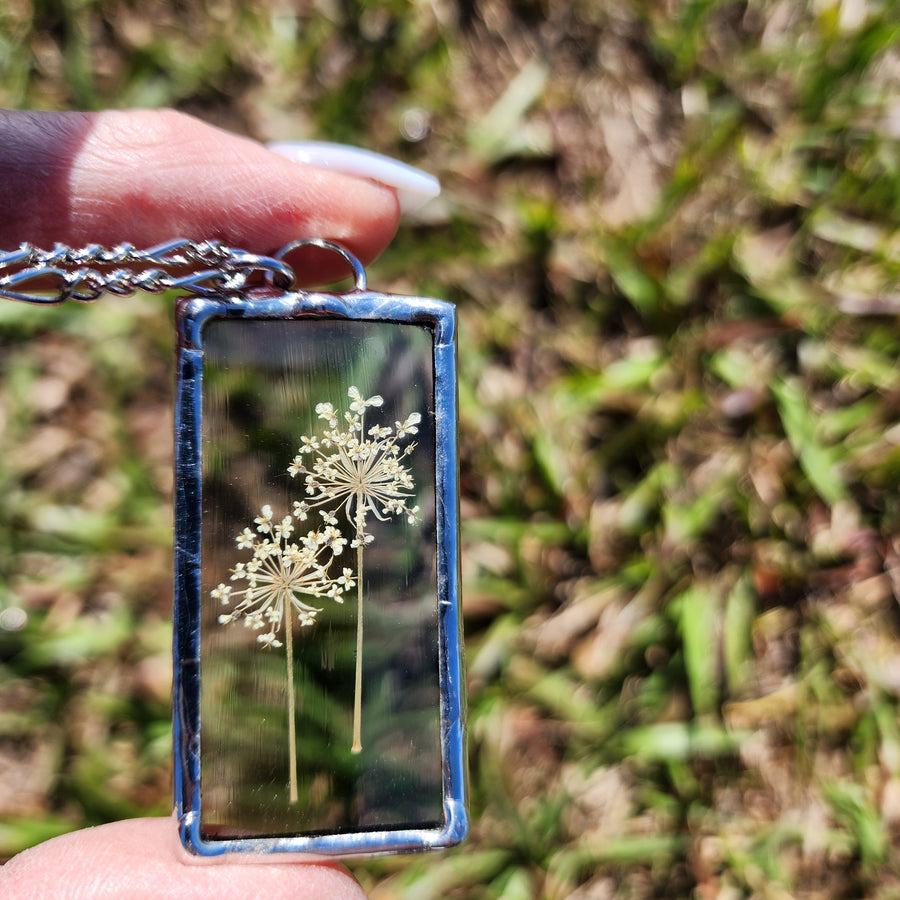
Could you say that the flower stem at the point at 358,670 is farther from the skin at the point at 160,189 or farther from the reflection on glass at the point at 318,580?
the skin at the point at 160,189

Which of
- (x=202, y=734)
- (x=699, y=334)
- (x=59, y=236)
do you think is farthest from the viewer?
(x=699, y=334)

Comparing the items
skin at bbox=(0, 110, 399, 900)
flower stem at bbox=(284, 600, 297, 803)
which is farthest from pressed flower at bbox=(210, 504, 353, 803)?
skin at bbox=(0, 110, 399, 900)

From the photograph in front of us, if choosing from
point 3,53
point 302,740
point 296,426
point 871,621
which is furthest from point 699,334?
point 3,53

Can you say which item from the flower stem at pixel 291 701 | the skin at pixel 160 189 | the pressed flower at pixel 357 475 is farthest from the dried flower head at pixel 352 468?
the skin at pixel 160 189

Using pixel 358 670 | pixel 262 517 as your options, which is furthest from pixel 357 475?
pixel 358 670

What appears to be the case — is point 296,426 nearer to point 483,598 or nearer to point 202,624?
point 202,624

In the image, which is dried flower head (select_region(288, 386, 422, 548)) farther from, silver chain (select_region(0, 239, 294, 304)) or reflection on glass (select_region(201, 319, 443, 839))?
silver chain (select_region(0, 239, 294, 304))

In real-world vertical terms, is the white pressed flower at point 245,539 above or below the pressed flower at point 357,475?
below
